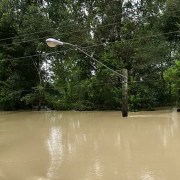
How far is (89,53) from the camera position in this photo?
21.6m

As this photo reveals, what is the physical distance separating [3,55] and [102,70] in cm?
763

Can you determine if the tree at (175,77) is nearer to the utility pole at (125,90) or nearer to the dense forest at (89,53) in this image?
the dense forest at (89,53)

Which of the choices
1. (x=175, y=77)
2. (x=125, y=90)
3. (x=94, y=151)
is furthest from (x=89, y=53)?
(x=94, y=151)

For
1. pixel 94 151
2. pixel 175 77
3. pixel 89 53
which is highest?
pixel 89 53

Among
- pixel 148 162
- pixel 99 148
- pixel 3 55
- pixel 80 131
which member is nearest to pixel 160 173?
pixel 148 162

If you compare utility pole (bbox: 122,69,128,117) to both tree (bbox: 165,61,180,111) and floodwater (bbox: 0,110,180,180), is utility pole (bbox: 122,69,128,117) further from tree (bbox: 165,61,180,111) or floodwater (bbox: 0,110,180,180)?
tree (bbox: 165,61,180,111)

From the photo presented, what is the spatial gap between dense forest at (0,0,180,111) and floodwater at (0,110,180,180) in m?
5.89

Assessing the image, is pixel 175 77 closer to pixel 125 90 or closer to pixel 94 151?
pixel 125 90

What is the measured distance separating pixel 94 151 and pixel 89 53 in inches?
507

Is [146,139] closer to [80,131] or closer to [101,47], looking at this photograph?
[80,131]

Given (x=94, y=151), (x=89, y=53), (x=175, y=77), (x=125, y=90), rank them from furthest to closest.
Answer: (x=89, y=53) → (x=175, y=77) → (x=125, y=90) → (x=94, y=151)

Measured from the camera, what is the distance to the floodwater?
719 cm

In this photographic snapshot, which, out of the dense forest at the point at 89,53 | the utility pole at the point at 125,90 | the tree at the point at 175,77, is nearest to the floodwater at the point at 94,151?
the utility pole at the point at 125,90

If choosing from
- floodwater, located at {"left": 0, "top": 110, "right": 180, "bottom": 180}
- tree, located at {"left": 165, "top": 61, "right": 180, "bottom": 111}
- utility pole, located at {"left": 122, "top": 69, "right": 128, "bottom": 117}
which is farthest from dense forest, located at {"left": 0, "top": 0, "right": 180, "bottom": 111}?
floodwater, located at {"left": 0, "top": 110, "right": 180, "bottom": 180}
